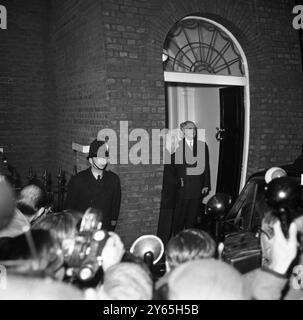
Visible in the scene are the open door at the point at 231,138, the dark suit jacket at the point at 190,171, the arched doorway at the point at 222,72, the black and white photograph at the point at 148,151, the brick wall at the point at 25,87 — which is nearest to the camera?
the black and white photograph at the point at 148,151

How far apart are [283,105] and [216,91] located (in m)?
2.23

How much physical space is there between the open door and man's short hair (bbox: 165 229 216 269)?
4.49m

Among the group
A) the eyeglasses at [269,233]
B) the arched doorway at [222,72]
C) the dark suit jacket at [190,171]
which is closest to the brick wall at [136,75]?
the arched doorway at [222,72]

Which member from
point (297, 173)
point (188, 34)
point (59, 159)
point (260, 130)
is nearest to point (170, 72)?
point (188, 34)

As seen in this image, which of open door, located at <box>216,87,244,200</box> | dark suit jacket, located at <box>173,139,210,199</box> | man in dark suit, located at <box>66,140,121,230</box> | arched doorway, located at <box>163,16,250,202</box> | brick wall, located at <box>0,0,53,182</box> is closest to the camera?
man in dark suit, located at <box>66,140,121,230</box>

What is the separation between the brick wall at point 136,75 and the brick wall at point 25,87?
0.10 ft

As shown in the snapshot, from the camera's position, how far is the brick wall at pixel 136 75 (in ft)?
16.5

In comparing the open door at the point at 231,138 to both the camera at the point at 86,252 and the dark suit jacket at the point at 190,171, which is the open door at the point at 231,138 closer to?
the dark suit jacket at the point at 190,171

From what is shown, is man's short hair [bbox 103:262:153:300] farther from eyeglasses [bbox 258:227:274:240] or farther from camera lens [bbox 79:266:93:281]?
eyeglasses [bbox 258:227:274:240]

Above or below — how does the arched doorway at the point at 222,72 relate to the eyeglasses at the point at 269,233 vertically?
above

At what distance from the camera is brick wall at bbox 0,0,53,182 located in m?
7.14

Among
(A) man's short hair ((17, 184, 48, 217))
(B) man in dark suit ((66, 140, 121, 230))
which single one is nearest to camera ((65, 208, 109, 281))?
(A) man's short hair ((17, 184, 48, 217))

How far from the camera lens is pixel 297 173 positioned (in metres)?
3.67

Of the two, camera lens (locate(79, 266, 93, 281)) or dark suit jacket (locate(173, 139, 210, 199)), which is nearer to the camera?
camera lens (locate(79, 266, 93, 281))
